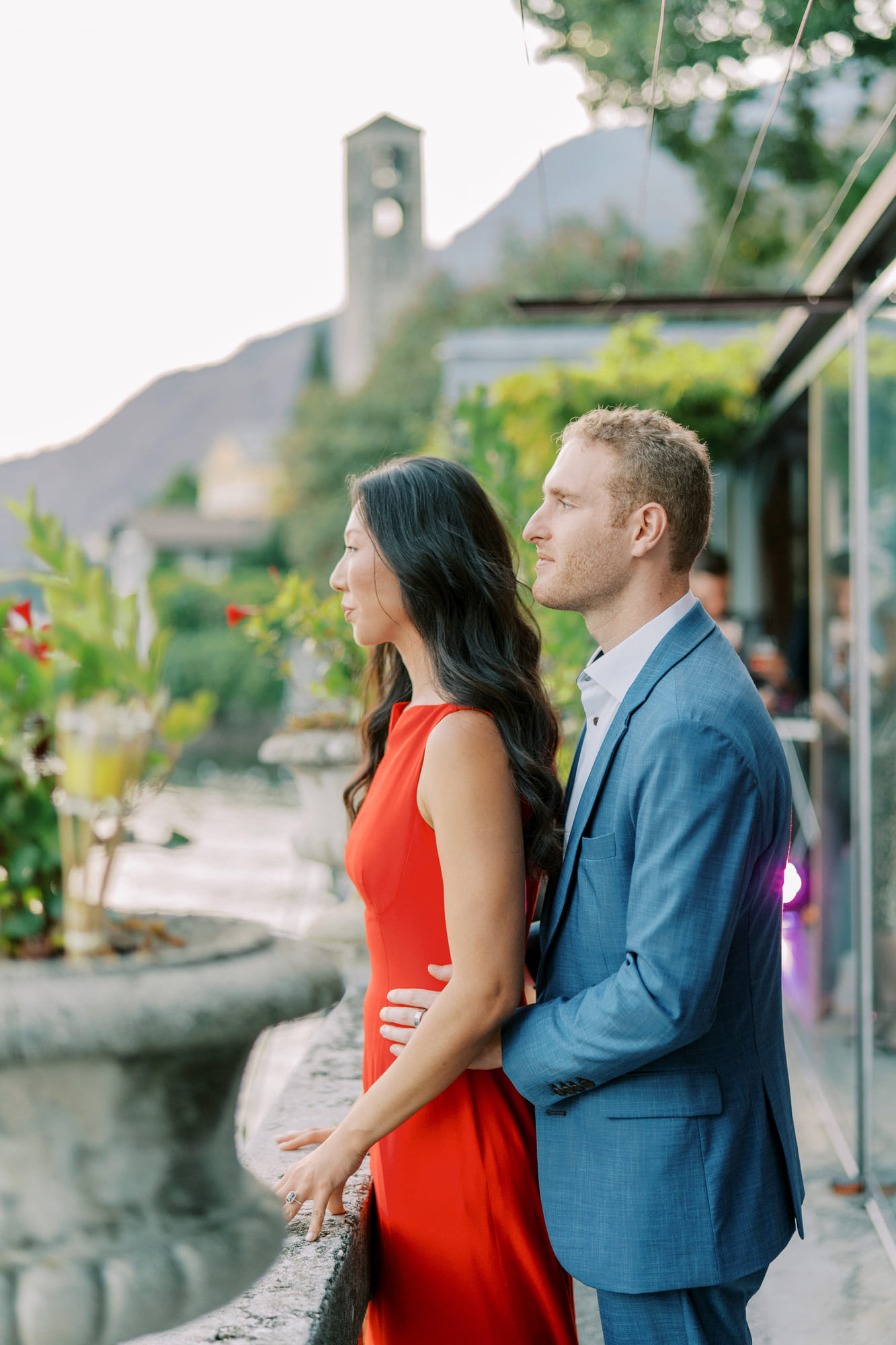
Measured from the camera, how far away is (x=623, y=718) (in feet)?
5.15

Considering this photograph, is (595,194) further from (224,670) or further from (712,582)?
(224,670)

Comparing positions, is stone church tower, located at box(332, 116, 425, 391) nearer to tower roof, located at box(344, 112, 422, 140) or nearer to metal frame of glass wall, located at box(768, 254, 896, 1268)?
tower roof, located at box(344, 112, 422, 140)

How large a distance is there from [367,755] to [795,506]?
556cm

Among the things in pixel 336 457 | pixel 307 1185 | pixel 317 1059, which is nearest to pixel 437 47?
pixel 317 1059

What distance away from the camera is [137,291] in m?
31.2

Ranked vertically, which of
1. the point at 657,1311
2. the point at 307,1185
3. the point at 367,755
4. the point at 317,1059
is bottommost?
the point at 317,1059

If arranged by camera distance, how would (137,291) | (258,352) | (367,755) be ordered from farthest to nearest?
(258,352), (137,291), (367,755)

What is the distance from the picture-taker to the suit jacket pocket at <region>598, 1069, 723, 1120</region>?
1.49 meters

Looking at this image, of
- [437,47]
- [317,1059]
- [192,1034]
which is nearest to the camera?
[192,1034]

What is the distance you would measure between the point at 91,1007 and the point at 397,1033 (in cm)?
85

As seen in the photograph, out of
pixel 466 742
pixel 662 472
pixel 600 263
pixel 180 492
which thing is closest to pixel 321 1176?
pixel 466 742

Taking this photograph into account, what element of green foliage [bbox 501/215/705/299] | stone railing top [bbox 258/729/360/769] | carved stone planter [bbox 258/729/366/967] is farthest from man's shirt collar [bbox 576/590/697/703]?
green foliage [bbox 501/215/705/299]

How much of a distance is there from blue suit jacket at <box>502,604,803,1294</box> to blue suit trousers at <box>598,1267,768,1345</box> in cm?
5

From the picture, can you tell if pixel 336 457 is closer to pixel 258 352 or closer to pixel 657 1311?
pixel 657 1311
